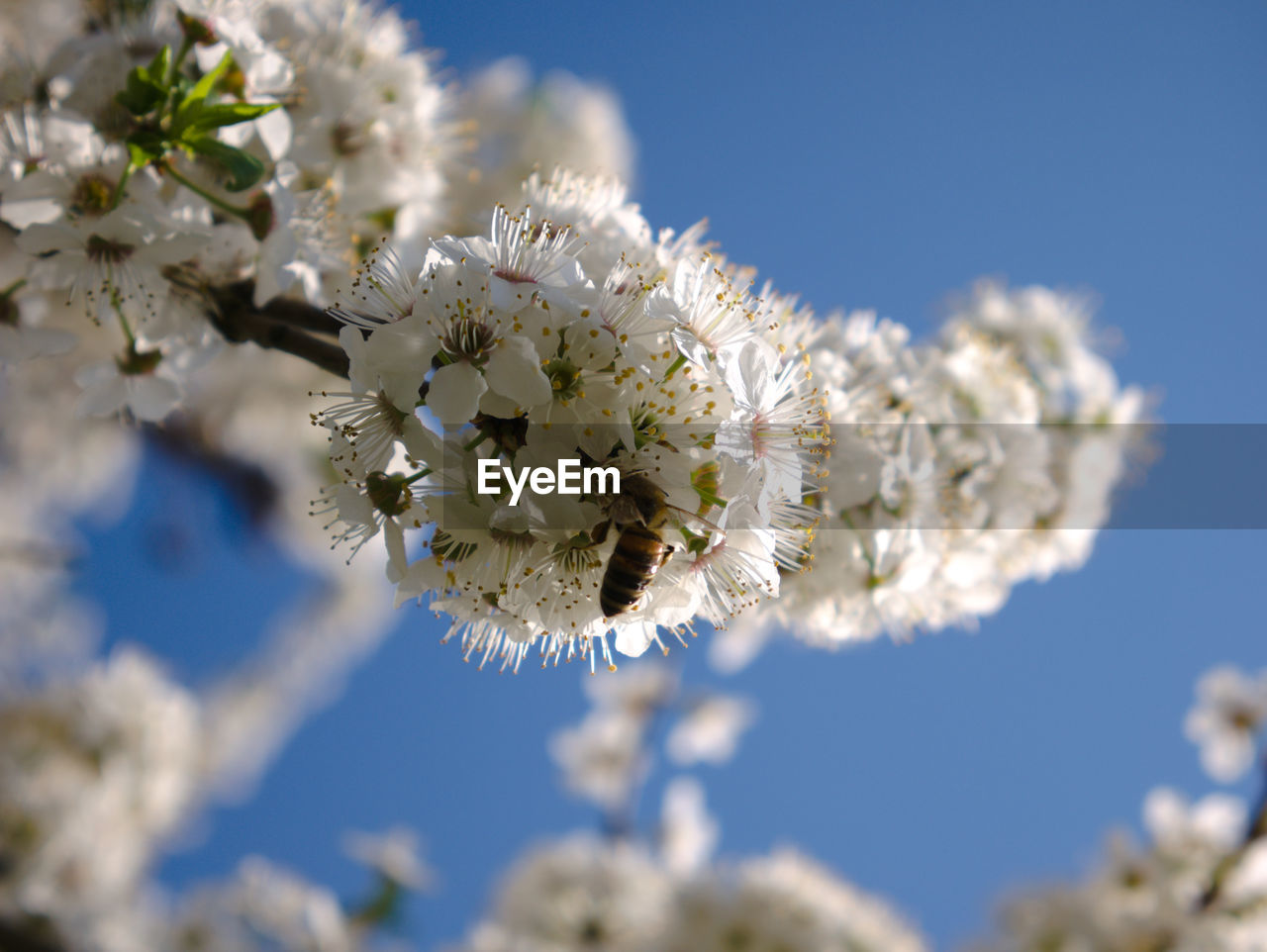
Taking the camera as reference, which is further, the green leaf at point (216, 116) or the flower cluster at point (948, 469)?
the flower cluster at point (948, 469)

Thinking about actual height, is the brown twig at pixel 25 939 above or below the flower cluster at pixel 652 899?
below

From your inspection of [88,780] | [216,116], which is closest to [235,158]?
[216,116]

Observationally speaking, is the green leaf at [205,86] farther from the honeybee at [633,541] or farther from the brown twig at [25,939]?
the brown twig at [25,939]

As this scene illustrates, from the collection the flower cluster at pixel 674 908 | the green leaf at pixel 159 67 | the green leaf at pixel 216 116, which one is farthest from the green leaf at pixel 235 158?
the flower cluster at pixel 674 908

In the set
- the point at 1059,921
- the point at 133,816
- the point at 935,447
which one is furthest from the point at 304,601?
the point at 935,447

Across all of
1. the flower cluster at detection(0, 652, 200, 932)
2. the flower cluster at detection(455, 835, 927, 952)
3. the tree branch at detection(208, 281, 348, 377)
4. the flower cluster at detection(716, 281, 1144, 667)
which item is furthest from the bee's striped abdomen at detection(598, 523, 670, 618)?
the flower cluster at detection(0, 652, 200, 932)

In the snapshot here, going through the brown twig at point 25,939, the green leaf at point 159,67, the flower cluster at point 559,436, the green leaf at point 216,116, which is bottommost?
the brown twig at point 25,939

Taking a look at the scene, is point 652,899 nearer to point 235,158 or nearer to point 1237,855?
point 1237,855
